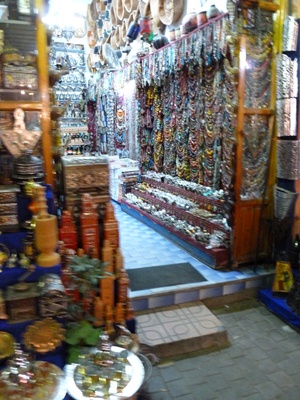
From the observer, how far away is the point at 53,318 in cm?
204

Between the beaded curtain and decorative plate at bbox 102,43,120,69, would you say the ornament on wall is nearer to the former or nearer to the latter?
the beaded curtain

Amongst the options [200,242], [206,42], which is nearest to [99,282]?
[200,242]

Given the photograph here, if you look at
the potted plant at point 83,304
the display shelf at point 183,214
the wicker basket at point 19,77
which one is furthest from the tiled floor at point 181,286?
the wicker basket at point 19,77

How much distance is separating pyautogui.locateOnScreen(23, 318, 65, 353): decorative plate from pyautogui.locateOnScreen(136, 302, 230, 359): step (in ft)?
2.81

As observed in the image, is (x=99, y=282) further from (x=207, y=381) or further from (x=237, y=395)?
(x=237, y=395)

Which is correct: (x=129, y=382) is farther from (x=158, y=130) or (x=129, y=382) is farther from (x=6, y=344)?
(x=158, y=130)

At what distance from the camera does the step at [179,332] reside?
109 inches

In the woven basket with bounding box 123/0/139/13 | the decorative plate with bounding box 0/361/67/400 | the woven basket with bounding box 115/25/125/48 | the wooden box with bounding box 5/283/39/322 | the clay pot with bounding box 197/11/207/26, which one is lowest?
the decorative plate with bounding box 0/361/67/400

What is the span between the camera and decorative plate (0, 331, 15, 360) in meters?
1.86

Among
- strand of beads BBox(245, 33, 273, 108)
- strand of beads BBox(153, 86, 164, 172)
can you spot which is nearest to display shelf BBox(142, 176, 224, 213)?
strand of beads BBox(153, 86, 164, 172)

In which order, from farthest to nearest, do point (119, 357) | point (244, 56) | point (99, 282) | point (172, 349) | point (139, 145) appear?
point (139, 145), point (244, 56), point (172, 349), point (99, 282), point (119, 357)

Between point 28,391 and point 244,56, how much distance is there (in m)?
3.41

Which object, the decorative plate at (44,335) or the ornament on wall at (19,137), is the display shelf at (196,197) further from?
the decorative plate at (44,335)

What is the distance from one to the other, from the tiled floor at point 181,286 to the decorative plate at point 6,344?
4.78 ft
